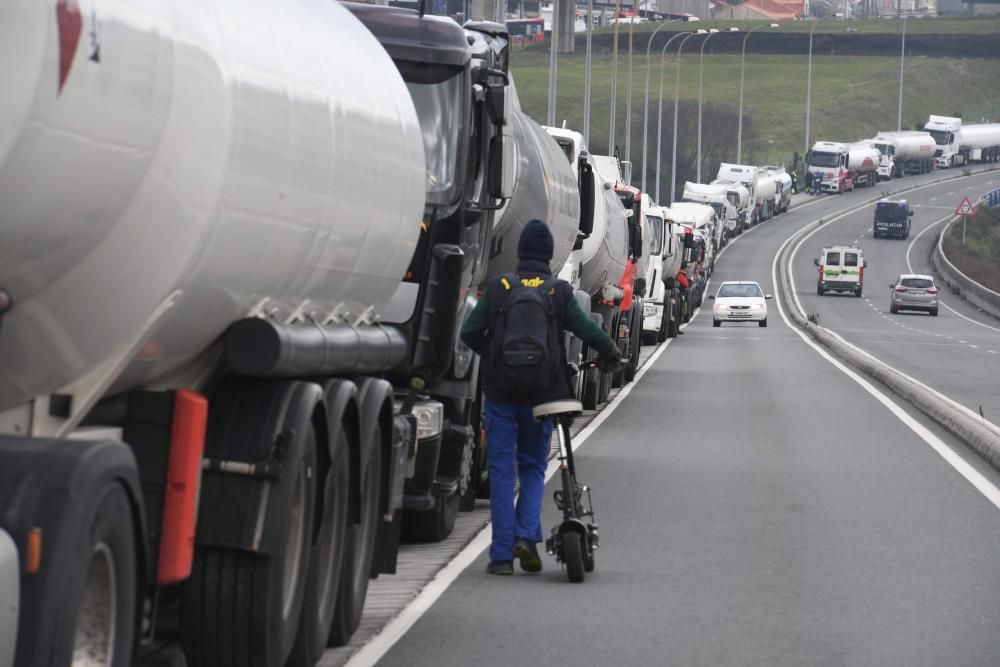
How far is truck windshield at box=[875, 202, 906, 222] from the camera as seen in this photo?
376 feet

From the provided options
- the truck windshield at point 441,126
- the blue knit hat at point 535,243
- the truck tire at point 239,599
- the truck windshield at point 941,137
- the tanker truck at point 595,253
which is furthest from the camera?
the truck windshield at point 941,137

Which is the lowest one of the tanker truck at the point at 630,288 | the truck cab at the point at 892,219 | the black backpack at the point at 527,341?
the truck cab at the point at 892,219

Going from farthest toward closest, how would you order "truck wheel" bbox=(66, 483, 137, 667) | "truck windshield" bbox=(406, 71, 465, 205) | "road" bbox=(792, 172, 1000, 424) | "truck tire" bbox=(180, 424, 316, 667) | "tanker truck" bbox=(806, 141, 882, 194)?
"tanker truck" bbox=(806, 141, 882, 194)
"road" bbox=(792, 172, 1000, 424)
"truck windshield" bbox=(406, 71, 465, 205)
"truck tire" bbox=(180, 424, 316, 667)
"truck wheel" bbox=(66, 483, 137, 667)

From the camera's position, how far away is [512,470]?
10.8m

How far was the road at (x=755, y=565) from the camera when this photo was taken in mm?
8828

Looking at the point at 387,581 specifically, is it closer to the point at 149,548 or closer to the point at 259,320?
the point at 259,320

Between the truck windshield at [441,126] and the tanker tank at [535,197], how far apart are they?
200cm

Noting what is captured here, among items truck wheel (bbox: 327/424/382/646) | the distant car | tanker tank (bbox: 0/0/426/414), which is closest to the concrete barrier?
truck wheel (bbox: 327/424/382/646)

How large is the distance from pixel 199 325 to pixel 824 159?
420 ft

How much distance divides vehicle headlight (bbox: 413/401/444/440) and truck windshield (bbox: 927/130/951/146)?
5600 inches

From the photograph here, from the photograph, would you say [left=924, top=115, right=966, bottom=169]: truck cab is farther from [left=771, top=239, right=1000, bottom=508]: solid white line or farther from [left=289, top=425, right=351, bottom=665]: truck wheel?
[left=289, top=425, right=351, bottom=665]: truck wheel

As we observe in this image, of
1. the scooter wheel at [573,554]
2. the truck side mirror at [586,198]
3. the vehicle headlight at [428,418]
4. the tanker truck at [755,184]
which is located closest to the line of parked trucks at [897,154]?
the tanker truck at [755,184]

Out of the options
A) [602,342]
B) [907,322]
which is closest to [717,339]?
[907,322]

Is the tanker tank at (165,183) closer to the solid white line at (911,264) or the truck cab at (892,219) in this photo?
the solid white line at (911,264)
